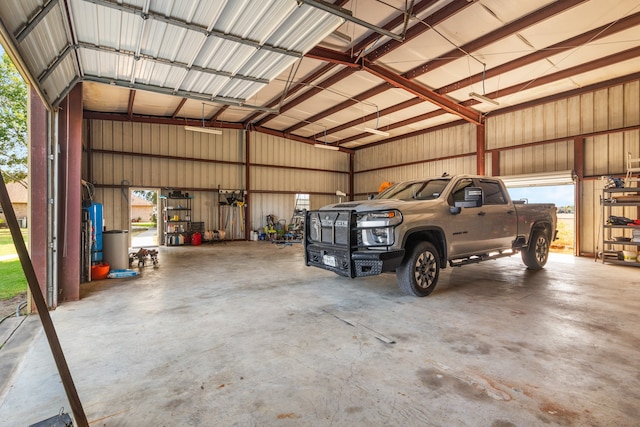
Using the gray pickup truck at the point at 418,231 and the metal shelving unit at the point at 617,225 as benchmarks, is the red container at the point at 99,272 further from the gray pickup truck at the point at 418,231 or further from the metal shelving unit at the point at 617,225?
the metal shelving unit at the point at 617,225

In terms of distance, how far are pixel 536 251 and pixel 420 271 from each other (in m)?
3.97

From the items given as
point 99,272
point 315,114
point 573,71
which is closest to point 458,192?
point 573,71

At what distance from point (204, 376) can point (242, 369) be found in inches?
11.8

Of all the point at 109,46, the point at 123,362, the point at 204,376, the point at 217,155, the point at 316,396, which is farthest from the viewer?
the point at 217,155

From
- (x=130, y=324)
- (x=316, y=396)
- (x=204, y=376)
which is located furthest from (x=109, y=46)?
(x=316, y=396)

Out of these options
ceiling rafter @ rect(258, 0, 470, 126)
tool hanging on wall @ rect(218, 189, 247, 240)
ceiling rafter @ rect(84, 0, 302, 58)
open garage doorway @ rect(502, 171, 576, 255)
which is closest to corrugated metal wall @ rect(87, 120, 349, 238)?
tool hanging on wall @ rect(218, 189, 247, 240)

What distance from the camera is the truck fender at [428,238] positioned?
435 centimetres

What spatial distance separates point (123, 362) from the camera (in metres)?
2.70

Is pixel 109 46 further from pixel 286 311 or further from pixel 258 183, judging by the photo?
pixel 258 183

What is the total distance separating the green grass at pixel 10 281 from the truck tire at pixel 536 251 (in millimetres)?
9798

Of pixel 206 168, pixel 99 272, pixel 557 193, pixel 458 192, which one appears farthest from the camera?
pixel 206 168

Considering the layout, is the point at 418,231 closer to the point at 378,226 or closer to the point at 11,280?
the point at 378,226

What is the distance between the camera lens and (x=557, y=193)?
10.2 m

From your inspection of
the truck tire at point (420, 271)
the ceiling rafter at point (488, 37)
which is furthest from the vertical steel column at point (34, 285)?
the ceiling rafter at point (488, 37)
